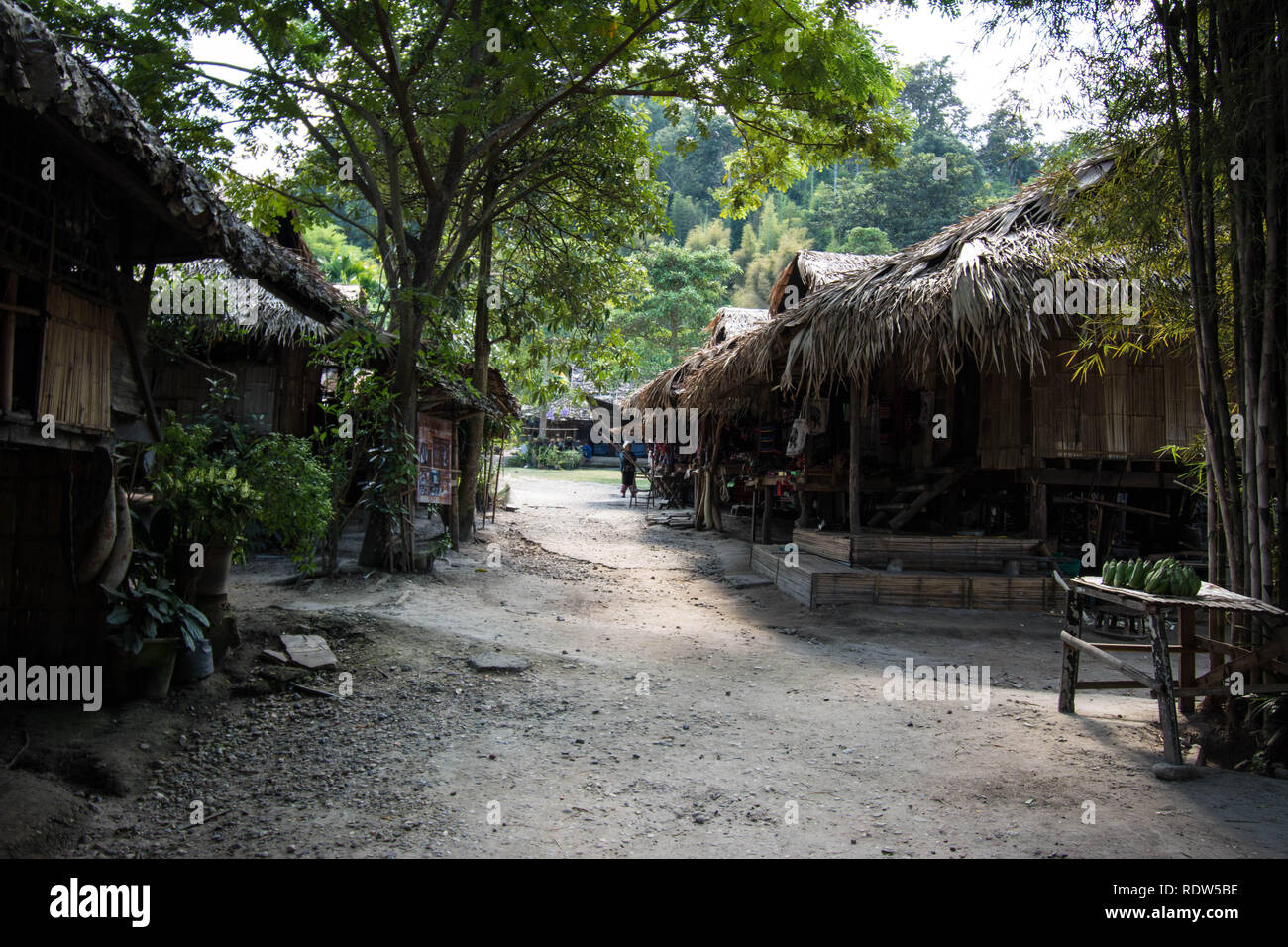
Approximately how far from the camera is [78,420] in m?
4.18

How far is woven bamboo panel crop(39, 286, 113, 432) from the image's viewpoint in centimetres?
396

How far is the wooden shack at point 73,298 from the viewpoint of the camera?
3555 millimetres

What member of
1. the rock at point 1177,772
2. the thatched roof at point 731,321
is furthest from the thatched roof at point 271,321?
the rock at point 1177,772

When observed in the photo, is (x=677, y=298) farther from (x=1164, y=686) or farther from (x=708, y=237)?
(x=1164, y=686)

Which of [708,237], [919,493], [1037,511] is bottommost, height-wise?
[1037,511]

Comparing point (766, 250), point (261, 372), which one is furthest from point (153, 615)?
point (766, 250)

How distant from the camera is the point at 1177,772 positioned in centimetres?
405

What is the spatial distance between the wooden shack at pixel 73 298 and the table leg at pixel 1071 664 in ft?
19.5

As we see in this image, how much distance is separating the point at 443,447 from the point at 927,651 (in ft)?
29.9

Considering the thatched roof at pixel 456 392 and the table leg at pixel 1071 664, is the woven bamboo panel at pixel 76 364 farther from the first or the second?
the table leg at pixel 1071 664

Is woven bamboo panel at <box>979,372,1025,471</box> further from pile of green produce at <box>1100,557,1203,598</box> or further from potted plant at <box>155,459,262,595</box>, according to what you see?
potted plant at <box>155,459,262,595</box>

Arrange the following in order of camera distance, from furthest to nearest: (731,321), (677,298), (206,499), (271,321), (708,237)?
(708,237), (677,298), (731,321), (271,321), (206,499)

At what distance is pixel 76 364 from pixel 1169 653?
642 centimetres

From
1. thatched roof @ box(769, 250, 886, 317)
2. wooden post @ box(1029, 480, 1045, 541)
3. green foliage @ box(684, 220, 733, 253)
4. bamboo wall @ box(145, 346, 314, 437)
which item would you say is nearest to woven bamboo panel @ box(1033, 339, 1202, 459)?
wooden post @ box(1029, 480, 1045, 541)
